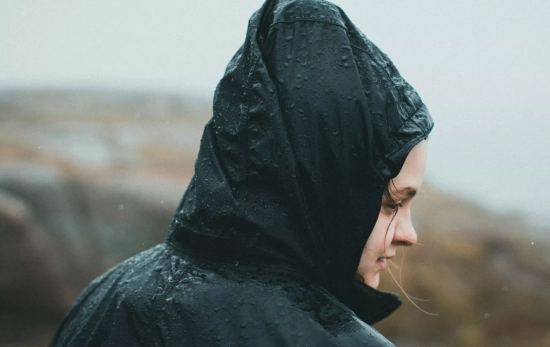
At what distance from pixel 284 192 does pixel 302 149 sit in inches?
3.9

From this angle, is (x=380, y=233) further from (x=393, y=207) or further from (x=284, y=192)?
(x=284, y=192)

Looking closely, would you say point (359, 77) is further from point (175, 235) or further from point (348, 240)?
point (175, 235)

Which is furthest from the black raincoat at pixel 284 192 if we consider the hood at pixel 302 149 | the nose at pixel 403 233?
the nose at pixel 403 233

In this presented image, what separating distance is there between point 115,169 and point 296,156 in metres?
5.05

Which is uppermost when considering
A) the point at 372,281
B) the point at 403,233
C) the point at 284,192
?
the point at 284,192

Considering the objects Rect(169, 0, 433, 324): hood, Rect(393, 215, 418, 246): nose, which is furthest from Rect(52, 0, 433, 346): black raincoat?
Rect(393, 215, 418, 246): nose

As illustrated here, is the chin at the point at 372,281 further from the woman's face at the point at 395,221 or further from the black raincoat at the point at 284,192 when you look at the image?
the black raincoat at the point at 284,192

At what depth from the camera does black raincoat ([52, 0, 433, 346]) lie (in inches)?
48.0

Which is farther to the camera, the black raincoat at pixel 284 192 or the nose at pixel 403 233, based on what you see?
the nose at pixel 403 233

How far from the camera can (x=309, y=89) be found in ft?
4.18

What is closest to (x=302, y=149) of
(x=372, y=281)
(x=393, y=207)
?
(x=393, y=207)

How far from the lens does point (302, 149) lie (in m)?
1.26

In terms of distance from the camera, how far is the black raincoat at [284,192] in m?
1.22

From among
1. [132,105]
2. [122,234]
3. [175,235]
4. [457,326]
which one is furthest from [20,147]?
[175,235]
